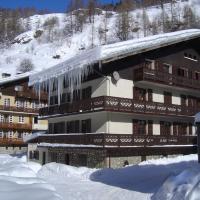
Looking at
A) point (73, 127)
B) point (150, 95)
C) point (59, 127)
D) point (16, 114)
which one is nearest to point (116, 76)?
point (150, 95)

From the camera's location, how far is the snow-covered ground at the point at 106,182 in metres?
11.2

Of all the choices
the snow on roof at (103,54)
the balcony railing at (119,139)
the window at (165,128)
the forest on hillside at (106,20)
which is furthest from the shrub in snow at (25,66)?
the window at (165,128)

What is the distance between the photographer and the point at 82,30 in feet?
405

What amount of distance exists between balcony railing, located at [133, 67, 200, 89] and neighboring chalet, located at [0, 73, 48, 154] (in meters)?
27.5

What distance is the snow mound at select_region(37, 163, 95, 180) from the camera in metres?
22.3

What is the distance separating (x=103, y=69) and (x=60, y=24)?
114 m

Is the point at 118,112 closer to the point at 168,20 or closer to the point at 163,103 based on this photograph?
the point at 163,103

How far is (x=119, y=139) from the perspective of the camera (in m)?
24.9

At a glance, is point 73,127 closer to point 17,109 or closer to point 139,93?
point 139,93

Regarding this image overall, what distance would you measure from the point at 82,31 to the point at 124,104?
9994cm

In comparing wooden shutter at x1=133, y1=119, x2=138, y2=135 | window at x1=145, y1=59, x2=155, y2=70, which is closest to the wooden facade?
window at x1=145, y1=59, x2=155, y2=70

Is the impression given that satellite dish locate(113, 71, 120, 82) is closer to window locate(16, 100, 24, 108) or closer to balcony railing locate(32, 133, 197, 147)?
balcony railing locate(32, 133, 197, 147)

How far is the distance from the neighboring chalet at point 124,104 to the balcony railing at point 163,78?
75mm

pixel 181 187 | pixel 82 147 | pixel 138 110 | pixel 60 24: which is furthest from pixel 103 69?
pixel 60 24
